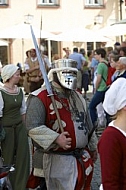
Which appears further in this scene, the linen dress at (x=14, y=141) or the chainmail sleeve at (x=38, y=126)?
the linen dress at (x=14, y=141)

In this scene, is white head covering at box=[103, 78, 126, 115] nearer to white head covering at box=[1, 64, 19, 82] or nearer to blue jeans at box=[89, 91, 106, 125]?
white head covering at box=[1, 64, 19, 82]

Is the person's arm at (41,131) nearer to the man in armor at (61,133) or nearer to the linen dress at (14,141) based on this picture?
the man in armor at (61,133)

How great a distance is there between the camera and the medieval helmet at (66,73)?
147 inches

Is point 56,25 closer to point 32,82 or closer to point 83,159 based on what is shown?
point 32,82

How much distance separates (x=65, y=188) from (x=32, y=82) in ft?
26.3

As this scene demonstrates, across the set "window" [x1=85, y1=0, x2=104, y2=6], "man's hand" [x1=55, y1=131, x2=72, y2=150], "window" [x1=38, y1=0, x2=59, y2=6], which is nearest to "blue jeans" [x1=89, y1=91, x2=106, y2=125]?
"man's hand" [x1=55, y1=131, x2=72, y2=150]

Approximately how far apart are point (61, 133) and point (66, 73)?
492mm

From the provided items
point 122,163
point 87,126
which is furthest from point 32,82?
point 122,163

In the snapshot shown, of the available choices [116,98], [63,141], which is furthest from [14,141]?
[116,98]

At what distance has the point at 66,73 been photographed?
A: 378 cm

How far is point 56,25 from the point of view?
26.9 meters

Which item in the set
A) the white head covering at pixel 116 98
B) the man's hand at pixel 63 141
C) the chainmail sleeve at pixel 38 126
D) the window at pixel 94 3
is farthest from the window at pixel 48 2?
the white head covering at pixel 116 98

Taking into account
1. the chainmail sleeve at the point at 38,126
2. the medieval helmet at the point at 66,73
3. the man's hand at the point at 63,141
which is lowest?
the man's hand at the point at 63,141

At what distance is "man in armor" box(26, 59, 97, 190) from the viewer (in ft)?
11.9
